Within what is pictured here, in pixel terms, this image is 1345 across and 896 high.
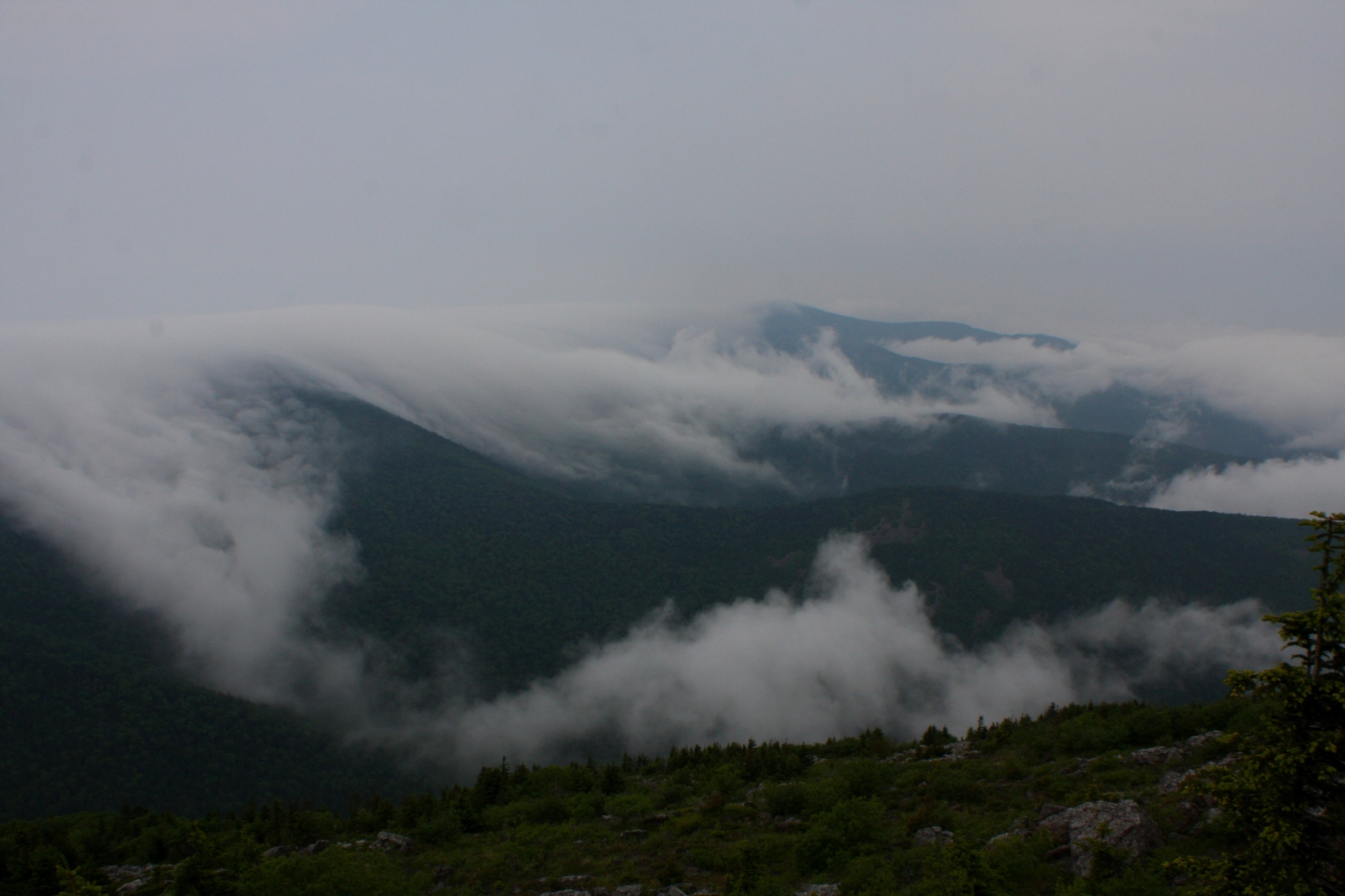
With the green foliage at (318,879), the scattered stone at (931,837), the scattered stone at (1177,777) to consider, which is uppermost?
the scattered stone at (1177,777)

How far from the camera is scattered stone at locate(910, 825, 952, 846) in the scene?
3638 cm

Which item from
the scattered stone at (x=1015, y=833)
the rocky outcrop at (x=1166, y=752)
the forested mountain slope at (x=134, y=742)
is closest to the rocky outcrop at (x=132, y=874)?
the scattered stone at (x=1015, y=833)

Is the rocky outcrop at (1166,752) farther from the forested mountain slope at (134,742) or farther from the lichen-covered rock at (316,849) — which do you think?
the forested mountain slope at (134,742)

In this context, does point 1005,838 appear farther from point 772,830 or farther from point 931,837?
point 772,830

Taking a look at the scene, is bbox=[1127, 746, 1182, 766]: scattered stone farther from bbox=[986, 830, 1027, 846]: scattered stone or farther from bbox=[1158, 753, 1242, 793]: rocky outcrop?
bbox=[986, 830, 1027, 846]: scattered stone

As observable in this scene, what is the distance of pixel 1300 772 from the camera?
51.1 feet

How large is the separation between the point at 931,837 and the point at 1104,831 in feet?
35.4

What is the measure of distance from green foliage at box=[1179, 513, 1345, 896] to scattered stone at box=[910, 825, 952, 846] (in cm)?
2285

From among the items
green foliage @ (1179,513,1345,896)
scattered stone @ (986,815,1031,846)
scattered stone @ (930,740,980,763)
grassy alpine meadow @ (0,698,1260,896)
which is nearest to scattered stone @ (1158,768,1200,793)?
grassy alpine meadow @ (0,698,1260,896)

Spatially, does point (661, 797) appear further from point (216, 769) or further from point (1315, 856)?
point (216, 769)

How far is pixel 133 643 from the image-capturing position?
195 metres

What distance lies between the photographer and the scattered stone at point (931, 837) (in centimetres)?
3638

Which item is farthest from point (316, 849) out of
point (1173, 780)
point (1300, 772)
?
point (1173, 780)

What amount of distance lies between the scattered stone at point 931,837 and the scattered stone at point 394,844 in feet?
132
